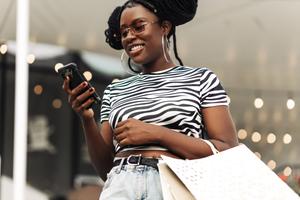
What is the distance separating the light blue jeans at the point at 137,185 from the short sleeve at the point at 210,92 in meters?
0.20

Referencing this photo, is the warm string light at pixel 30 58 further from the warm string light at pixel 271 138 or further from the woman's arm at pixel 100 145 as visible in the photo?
the woman's arm at pixel 100 145

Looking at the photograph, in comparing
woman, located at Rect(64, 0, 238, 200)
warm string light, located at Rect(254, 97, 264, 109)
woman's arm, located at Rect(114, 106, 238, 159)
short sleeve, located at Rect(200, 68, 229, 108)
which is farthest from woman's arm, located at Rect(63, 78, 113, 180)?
warm string light, located at Rect(254, 97, 264, 109)

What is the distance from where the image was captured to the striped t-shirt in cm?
149

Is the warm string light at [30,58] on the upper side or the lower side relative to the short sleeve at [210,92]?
lower

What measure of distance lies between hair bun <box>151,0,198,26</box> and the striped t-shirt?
4.6 inches

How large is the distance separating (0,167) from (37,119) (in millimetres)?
363

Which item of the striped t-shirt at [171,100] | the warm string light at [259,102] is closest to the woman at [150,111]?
the striped t-shirt at [171,100]

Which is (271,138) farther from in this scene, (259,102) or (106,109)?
(106,109)

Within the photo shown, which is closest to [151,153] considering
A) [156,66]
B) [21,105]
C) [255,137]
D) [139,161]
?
[139,161]

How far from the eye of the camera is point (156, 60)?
1.61 m

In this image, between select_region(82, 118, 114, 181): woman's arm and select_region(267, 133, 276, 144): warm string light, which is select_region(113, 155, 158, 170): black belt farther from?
select_region(267, 133, 276, 144): warm string light

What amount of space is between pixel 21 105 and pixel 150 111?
104 inches

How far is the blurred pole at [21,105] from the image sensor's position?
401 cm

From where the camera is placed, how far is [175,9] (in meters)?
1.59
